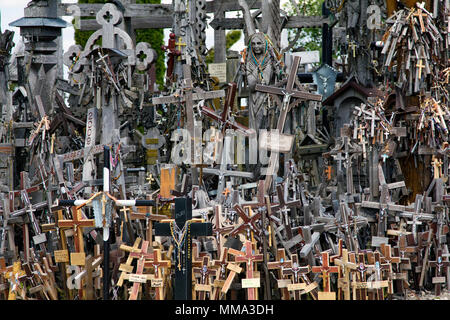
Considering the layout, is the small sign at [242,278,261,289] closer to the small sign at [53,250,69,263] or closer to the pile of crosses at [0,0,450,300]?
the pile of crosses at [0,0,450,300]

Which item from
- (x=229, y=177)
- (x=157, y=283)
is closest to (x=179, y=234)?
(x=157, y=283)

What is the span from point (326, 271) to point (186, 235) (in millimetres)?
1867

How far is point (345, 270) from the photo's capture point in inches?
503

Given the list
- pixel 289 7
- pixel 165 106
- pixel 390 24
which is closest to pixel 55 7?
pixel 165 106

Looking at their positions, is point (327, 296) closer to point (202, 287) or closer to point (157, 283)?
point (202, 287)

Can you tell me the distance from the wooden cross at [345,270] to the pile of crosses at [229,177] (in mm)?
18

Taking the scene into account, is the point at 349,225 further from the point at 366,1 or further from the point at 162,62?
the point at 162,62

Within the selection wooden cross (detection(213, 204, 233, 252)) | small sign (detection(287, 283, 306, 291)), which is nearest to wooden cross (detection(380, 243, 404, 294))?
small sign (detection(287, 283, 306, 291))

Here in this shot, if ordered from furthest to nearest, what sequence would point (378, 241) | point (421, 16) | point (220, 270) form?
point (421, 16) < point (378, 241) < point (220, 270)

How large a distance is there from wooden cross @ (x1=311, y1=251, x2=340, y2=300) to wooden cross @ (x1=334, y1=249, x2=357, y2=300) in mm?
103

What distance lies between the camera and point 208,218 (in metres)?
13.9

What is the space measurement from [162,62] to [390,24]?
15.6 m

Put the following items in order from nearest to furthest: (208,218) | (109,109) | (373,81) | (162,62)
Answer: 1. (208,218)
2. (109,109)
3. (373,81)
4. (162,62)

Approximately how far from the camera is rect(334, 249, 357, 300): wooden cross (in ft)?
41.7
